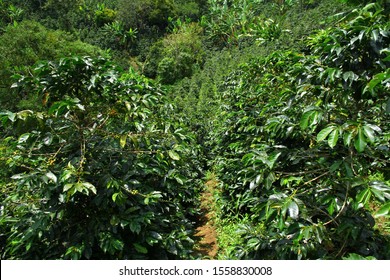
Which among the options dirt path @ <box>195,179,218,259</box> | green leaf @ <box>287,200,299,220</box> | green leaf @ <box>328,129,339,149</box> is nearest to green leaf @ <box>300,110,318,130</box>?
green leaf @ <box>328,129,339,149</box>

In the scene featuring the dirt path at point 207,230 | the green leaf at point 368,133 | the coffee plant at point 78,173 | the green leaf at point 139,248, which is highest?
the green leaf at point 368,133

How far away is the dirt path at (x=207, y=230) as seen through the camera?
414 centimetres

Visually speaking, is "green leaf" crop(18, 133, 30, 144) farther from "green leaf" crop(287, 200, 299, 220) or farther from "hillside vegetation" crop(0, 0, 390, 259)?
"green leaf" crop(287, 200, 299, 220)

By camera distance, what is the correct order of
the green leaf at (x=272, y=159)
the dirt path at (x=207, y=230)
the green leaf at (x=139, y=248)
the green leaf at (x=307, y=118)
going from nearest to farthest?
the green leaf at (x=307, y=118), the green leaf at (x=272, y=159), the green leaf at (x=139, y=248), the dirt path at (x=207, y=230)

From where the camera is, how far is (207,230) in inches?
193

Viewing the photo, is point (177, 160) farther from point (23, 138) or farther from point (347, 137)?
point (347, 137)

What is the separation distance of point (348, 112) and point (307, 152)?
0.44m

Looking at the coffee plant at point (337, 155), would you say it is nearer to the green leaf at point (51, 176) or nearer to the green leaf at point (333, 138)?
the green leaf at point (333, 138)

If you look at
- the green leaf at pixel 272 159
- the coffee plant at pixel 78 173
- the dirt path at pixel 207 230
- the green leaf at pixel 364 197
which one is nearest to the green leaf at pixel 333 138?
the green leaf at pixel 364 197

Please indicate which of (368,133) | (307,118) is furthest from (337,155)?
(368,133)

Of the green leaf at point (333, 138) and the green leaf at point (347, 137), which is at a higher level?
the green leaf at point (347, 137)

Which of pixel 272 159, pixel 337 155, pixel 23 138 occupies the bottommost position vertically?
pixel 337 155

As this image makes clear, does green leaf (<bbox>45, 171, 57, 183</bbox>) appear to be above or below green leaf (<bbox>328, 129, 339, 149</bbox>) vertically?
below

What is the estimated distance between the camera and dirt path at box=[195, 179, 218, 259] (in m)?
4.14
